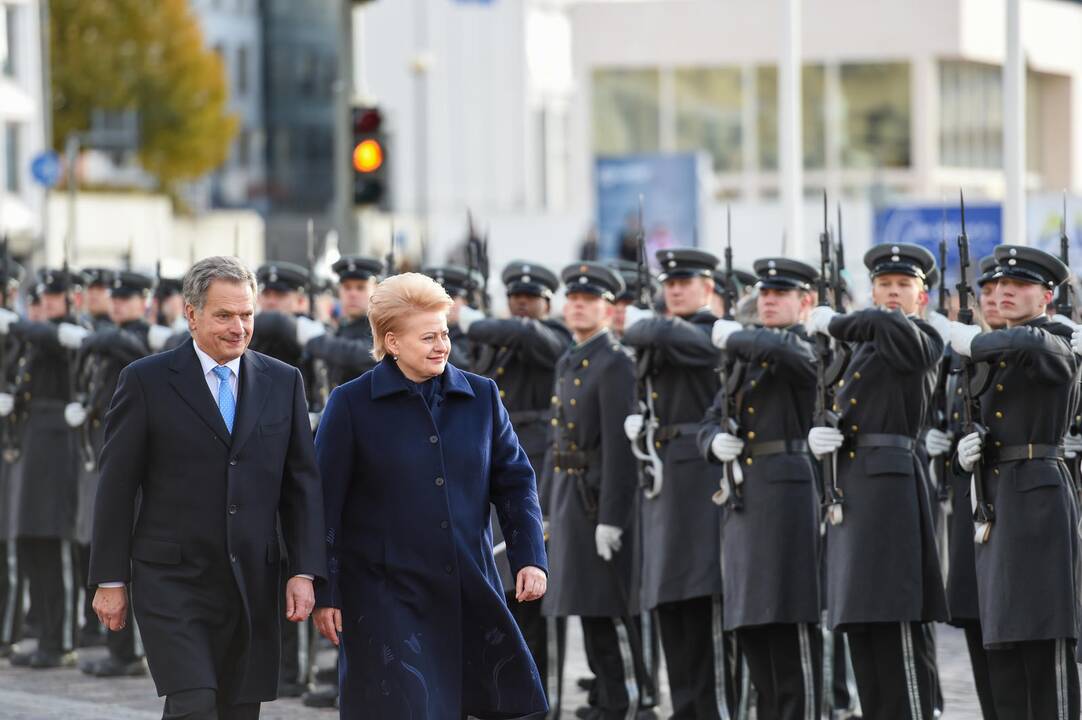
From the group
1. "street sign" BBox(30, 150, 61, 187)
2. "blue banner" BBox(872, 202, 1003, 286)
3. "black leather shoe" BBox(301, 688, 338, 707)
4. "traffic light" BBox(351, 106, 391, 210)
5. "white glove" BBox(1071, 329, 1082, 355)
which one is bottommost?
"black leather shoe" BBox(301, 688, 338, 707)

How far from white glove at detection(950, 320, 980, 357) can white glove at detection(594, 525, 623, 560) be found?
215cm

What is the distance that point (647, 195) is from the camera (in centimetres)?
2877

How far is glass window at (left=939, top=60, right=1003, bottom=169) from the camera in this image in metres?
44.0

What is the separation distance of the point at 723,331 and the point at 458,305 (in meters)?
2.51

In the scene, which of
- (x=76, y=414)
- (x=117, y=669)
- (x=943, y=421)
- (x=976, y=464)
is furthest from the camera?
(x=76, y=414)

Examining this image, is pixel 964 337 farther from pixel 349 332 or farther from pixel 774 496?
pixel 349 332

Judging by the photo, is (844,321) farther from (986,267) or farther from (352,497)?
(352,497)

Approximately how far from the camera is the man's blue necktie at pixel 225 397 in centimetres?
766

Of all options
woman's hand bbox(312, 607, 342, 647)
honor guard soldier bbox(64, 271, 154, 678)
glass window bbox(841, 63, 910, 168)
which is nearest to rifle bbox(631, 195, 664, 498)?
honor guard soldier bbox(64, 271, 154, 678)

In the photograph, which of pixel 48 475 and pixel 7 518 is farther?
pixel 7 518

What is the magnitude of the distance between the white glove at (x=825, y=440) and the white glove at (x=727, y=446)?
0.52 meters

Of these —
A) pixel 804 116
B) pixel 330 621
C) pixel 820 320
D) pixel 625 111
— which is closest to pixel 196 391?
pixel 330 621

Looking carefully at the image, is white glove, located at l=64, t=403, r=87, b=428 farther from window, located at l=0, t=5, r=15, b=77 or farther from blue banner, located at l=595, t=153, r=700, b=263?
window, located at l=0, t=5, r=15, b=77

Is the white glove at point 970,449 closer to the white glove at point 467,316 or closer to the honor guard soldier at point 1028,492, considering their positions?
the honor guard soldier at point 1028,492
